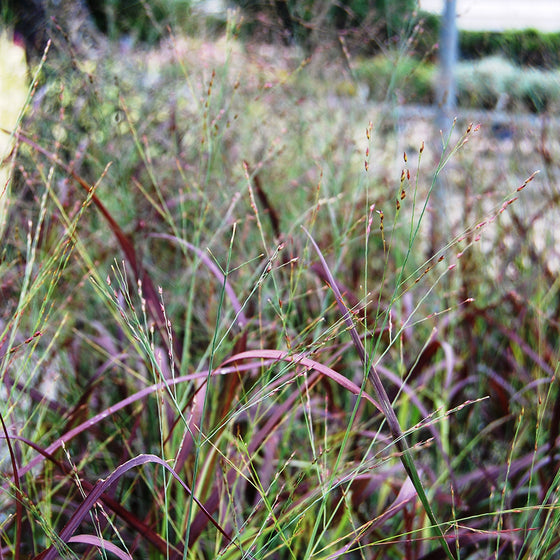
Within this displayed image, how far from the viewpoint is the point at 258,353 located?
958 millimetres

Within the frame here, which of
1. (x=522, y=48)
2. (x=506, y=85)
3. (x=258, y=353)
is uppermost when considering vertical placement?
(x=522, y=48)

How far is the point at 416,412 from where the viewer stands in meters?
1.57

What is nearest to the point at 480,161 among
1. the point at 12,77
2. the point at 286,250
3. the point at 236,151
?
the point at 236,151

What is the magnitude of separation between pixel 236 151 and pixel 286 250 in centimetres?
150

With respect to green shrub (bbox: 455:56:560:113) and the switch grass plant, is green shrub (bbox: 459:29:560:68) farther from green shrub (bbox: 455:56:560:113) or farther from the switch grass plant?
the switch grass plant

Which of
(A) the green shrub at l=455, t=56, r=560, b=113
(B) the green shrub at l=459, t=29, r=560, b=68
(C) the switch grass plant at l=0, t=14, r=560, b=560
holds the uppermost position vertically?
(B) the green shrub at l=459, t=29, r=560, b=68

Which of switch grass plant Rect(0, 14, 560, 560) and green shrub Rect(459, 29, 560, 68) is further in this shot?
green shrub Rect(459, 29, 560, 68)

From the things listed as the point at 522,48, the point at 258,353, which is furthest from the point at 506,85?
the point at 258,353

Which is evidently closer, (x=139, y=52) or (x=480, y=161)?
(x=480, y=161)

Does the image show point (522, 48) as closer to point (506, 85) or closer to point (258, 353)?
point (506, 85)

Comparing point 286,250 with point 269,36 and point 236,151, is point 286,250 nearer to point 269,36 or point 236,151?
point 236,151

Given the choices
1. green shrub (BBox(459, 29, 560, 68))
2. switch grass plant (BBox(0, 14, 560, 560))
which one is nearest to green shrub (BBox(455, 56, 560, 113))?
green shrub (BBox(459, 29, 560, 68))

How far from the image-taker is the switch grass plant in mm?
919

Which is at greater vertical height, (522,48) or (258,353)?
(522,48)
